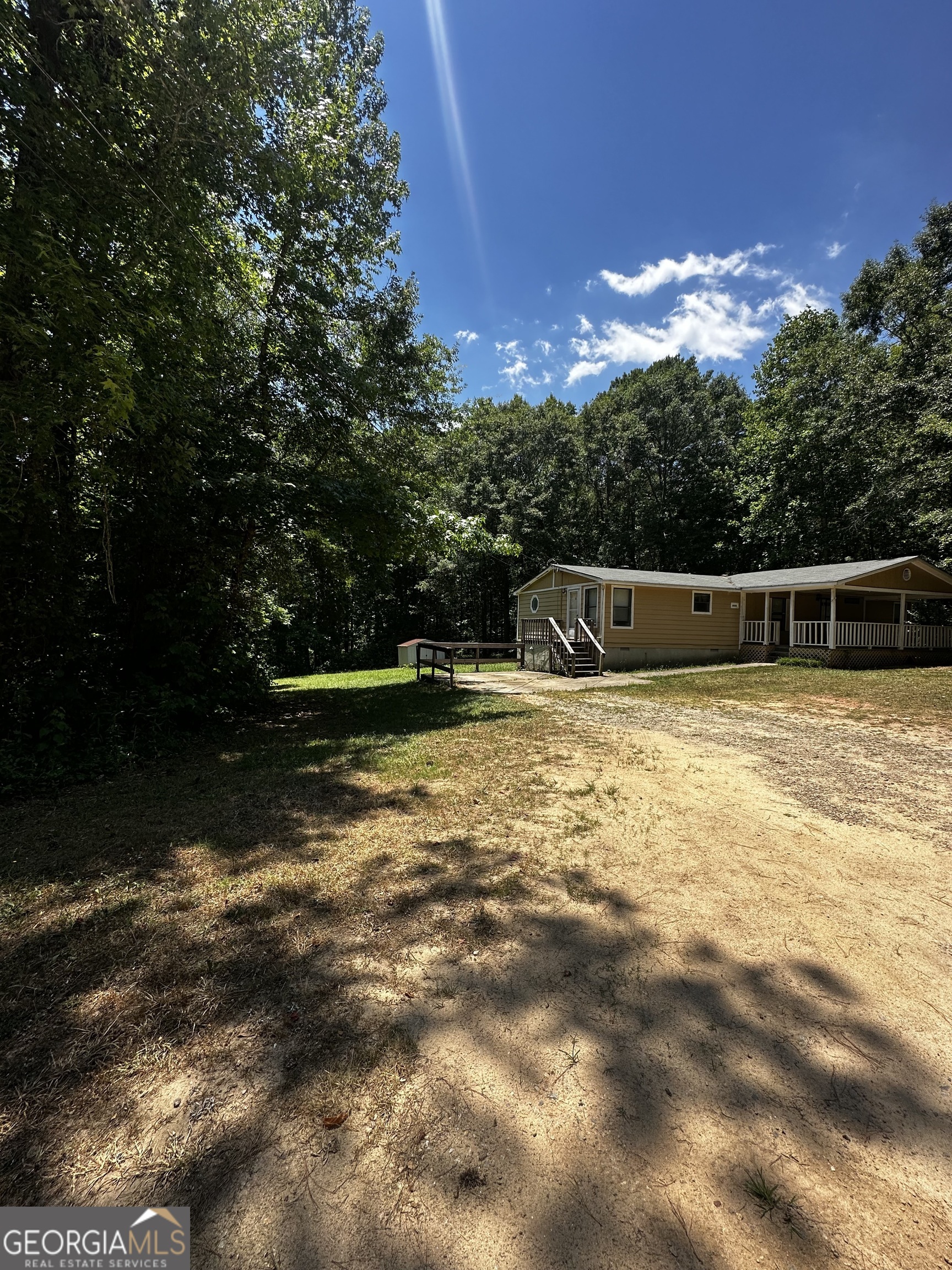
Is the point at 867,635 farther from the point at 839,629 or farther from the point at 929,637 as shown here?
the point at 929,637

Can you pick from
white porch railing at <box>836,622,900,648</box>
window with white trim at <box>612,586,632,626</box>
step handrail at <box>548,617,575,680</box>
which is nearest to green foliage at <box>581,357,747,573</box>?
white porch railing at <box>836,622,900,648</box>

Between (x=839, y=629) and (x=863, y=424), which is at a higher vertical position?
(x=863, y=424)

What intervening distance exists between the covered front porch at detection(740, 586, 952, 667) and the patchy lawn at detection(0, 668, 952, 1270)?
14103mm

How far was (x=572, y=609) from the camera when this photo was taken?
57.5 feet

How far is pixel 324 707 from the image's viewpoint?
957 centimetres

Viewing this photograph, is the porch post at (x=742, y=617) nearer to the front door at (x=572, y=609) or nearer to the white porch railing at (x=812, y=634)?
the white porch railing at (x=812, y=634)

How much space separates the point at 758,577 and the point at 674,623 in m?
4.46

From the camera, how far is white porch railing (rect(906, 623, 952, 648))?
16.8 metres

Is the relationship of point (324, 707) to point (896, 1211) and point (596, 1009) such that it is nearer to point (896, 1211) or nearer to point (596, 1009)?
point (596, 1009)

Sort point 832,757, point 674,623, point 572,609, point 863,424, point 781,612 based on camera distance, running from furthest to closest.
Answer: point 863,424
point 781,612
point 572,609
point 674,623
point 832,757

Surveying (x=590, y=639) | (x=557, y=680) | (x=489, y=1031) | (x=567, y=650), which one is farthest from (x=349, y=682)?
(x=489, y=1031)

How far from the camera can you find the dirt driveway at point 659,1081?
1.25 meters

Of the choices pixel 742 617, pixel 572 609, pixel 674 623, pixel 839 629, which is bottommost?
pixel 839 629

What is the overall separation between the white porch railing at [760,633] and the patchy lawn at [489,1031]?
14.9 metres
